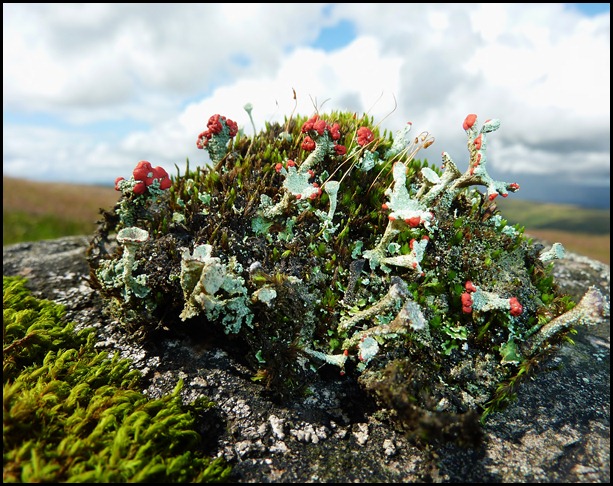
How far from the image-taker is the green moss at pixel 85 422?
294cm

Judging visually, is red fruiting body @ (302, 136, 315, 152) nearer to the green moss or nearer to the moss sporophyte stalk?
the moss sporophyte stalk

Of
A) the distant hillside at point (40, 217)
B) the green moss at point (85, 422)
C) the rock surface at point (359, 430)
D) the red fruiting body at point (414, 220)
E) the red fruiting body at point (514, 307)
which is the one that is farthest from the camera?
the distant hillside at point (40, 217)

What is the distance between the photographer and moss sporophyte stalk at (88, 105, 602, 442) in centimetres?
380

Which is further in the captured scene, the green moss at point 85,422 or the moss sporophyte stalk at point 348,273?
the moss sporophyte stalk at point 348,273

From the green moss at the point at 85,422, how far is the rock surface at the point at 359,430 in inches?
8.8

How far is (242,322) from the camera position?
421cm

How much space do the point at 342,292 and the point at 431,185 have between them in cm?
167

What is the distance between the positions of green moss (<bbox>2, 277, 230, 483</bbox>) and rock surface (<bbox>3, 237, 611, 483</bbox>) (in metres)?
0.22

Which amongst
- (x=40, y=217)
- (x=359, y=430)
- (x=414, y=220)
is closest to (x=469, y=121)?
(x=414, y=220)

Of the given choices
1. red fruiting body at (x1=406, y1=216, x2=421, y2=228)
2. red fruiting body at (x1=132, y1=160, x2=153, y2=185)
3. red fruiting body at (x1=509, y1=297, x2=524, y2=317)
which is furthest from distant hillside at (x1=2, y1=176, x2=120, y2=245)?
red fruiting body at (x1=509, y1=297, x2=524, y2=317)

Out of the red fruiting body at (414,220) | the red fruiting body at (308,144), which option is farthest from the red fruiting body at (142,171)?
the red fruiting body at (414,220)

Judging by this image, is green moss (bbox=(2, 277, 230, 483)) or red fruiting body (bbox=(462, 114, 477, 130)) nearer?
green moss (bbox=(2, 277, 230, 483))

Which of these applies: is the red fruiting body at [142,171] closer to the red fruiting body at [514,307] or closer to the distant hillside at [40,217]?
the red fruiting body at [514,307]

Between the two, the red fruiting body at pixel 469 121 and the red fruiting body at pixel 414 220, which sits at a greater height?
the red fruiting body at pixel 469 121
